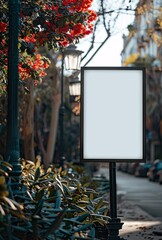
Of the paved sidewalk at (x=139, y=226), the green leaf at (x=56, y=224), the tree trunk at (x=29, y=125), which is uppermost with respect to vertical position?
the tree trunk at (x=29, y=125)

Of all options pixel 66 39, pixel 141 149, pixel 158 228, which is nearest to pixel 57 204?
pixel 141 149

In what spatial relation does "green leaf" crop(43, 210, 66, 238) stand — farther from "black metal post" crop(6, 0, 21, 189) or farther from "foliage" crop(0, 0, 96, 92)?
"foliage" crop(0, 0, 96, 92)

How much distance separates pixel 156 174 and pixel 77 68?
24.7m

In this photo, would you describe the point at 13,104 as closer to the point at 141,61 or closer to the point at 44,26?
the point at 44,26

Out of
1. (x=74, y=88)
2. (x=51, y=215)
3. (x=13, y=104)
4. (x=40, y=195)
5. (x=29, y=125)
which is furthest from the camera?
(x=29, y=125)

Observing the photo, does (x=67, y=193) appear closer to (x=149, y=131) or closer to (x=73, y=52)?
(x=73, y=52)

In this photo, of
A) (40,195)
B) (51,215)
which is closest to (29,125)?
(40,195)

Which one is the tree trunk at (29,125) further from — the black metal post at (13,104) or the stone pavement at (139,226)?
the black metal post at (13,104)

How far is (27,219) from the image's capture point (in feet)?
21.2

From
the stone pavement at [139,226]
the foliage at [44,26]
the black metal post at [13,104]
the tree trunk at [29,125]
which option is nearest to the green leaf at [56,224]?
the black metal post at [13,104]

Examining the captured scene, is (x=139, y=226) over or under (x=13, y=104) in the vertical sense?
under

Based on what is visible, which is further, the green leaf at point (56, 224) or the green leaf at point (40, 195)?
the green leaf at point (40, 195)

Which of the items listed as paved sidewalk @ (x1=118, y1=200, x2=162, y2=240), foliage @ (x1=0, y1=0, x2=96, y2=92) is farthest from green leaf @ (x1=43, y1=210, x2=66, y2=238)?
paved sidewalk @ (x1=118, y1=200, x2=162, y2=240)

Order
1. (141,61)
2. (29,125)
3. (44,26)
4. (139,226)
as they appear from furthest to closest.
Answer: (141,61) < (29,125) < (139,226) < (44,26)
